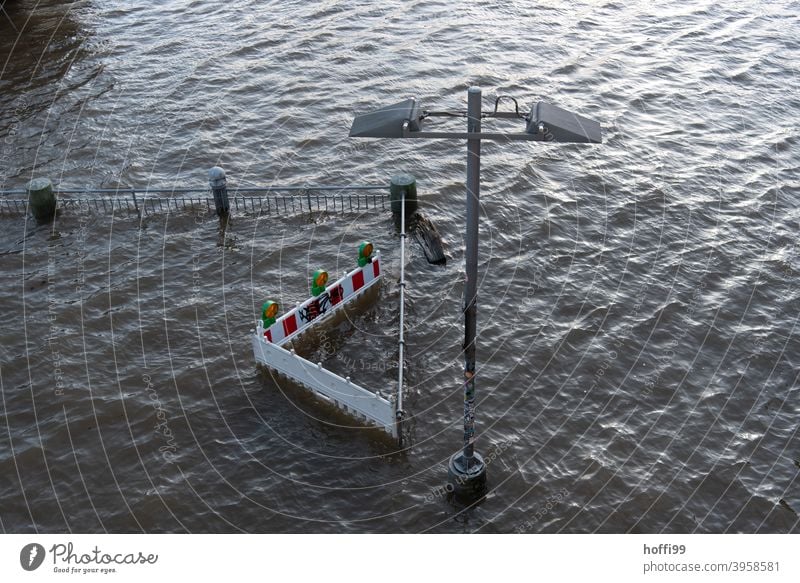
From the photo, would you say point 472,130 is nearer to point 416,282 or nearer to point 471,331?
point 471,331

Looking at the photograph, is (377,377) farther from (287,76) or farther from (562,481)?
(287,76)

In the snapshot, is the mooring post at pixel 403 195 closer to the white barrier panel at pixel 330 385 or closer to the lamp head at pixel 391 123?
the white barrier panel at pixel 330 385

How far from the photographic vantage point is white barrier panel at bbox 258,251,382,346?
20.8 meters

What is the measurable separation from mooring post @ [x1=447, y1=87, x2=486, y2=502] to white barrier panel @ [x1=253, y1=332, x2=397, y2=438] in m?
1.97

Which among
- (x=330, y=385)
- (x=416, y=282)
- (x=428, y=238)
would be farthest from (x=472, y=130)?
(x=428, y=238)

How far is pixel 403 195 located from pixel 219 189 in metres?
5.61

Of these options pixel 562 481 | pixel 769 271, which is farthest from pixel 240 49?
pixel 562 481

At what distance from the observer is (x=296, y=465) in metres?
18.4

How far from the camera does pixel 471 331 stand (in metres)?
15.1
